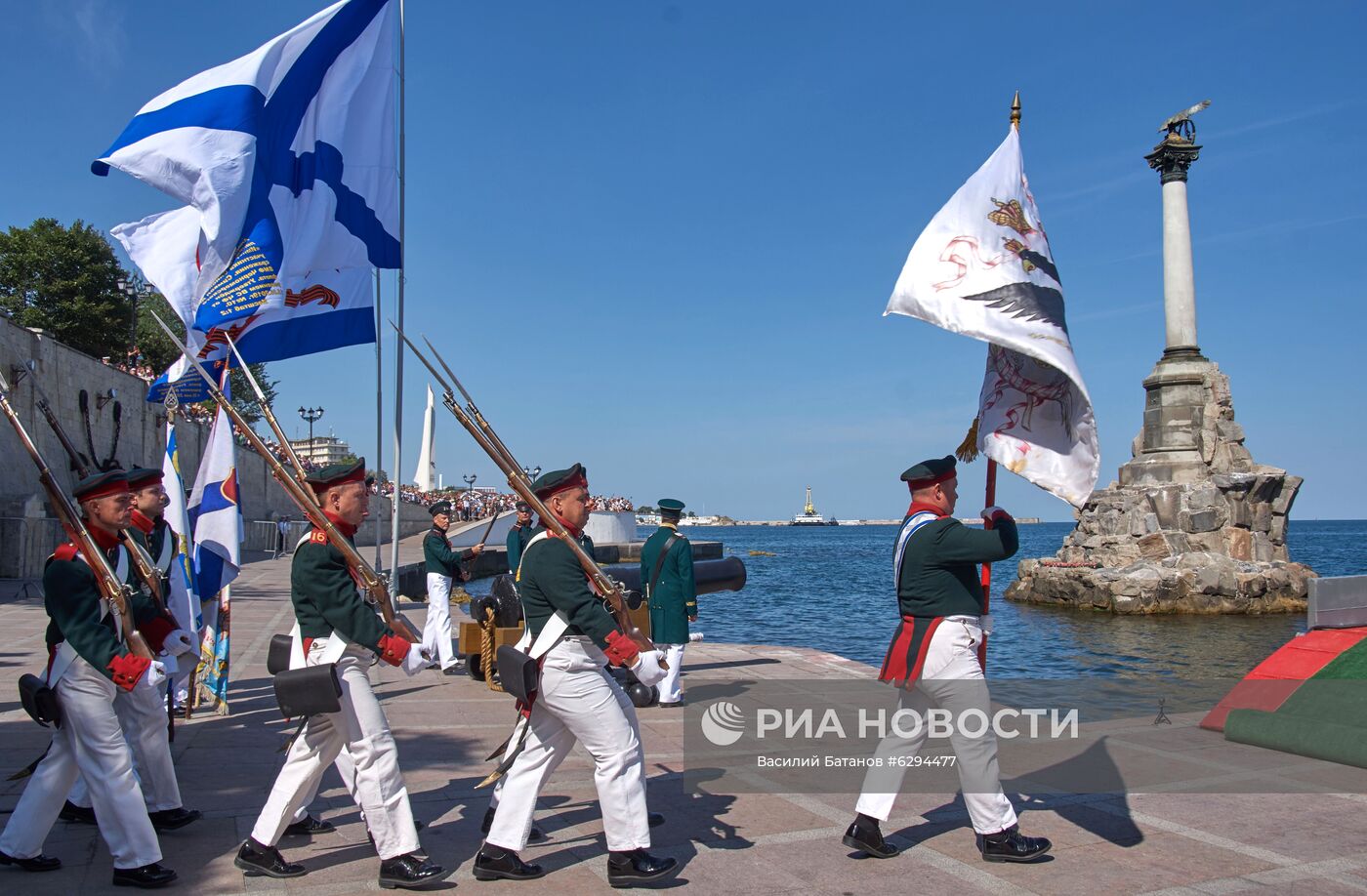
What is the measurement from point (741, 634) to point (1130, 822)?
1741cm

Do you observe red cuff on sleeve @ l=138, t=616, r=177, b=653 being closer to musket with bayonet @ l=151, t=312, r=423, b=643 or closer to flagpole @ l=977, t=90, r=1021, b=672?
musket with bayonet @ l=151, t=312, r=423, b=643

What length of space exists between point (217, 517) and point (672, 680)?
3974 mm

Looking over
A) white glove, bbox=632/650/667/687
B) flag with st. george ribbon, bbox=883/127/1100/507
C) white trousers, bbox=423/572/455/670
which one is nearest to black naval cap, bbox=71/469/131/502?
white glove, bbox=632/650/667/687

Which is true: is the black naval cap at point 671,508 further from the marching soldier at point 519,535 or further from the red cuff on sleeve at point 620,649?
the red cuff on sleeve at point 620,649

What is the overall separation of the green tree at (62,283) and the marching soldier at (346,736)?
53.6m

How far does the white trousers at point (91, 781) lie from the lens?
4.53m

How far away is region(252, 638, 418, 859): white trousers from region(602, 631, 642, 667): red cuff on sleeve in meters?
1.04

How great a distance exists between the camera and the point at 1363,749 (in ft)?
21.7

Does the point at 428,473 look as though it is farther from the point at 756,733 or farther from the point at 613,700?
the point at 613,700

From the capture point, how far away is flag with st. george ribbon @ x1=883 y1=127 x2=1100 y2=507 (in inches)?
221

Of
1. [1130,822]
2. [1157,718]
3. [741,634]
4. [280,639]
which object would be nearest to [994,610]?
[741,634]

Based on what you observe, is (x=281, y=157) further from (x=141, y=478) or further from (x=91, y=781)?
(x=91, y=781)

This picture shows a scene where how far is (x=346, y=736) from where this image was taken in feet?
15.8

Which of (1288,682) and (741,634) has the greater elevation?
→ (1288,682)
